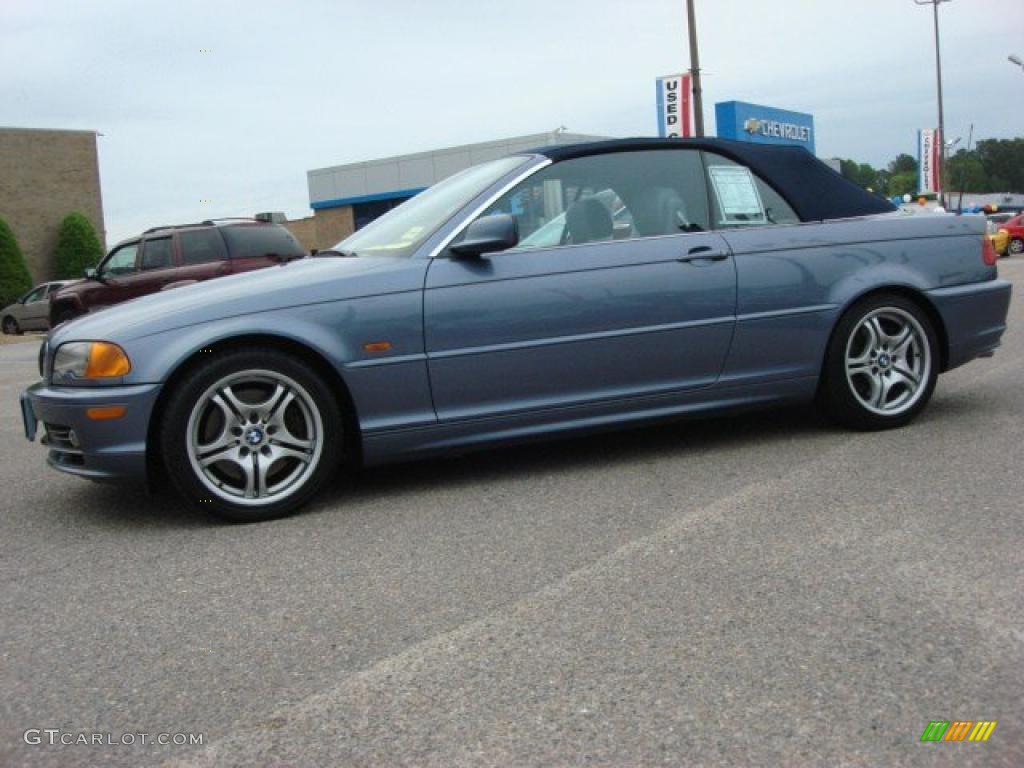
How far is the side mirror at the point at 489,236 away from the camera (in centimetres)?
448

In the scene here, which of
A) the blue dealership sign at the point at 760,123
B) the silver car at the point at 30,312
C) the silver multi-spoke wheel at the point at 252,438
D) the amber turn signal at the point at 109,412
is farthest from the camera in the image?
the blue dealership sign at the point at 760,123

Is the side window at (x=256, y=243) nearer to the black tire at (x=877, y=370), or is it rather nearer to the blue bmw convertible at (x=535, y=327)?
the blue bmw convertible at (x=535, y=327)

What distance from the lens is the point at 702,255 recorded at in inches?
195

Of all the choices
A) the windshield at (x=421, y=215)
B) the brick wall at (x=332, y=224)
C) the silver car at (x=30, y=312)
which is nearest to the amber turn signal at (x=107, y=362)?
the windshield at (x=421, y=215)

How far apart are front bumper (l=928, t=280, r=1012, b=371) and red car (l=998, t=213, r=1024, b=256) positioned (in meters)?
34.2

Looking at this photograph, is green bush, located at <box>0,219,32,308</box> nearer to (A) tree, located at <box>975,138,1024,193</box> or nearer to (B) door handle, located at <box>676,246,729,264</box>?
(B) door handle, located at <box>676,246,729,264</box>

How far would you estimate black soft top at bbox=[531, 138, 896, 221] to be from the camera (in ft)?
17.0

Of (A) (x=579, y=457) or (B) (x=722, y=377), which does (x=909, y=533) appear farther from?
(A) (x=579, y=457)

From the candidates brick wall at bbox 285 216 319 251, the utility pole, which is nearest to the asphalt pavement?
the utility pole

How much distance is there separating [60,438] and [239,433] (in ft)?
2.51

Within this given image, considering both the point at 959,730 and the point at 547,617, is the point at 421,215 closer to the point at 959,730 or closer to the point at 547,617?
the point at 547,617

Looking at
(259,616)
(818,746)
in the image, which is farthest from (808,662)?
(259,616)

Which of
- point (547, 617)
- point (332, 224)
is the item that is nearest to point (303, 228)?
point (332, 224)

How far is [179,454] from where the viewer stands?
13.7 ft
